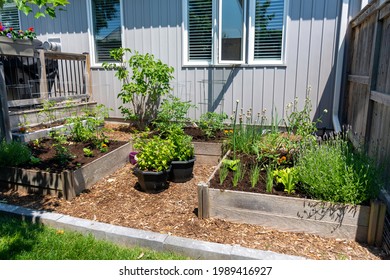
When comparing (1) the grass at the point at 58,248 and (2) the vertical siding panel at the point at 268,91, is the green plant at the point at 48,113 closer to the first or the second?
(1) the grass at the point at 58,248

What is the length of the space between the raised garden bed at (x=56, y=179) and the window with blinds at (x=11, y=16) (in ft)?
18.3

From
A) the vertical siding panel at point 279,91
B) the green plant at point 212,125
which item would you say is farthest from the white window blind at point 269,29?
the green plant at point 212,125

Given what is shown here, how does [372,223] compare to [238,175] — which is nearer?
[372,223]

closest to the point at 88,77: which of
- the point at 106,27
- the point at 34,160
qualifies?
the point at 106,27

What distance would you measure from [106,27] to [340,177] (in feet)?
19.8

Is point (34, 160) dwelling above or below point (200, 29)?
below

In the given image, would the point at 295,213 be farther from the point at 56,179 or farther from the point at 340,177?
the point at 56,179

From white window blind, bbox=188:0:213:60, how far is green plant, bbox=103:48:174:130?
2.27 feet

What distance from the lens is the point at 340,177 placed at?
252cm

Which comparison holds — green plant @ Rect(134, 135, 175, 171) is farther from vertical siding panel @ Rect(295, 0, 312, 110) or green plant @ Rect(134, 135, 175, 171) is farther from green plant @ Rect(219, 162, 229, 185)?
vertical siding panel @ Rect(295, 0, 312, 110)

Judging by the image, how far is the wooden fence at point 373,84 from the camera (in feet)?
9.33

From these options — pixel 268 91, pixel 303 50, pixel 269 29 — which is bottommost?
pixel 268 91

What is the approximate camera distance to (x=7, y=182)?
142 inches
